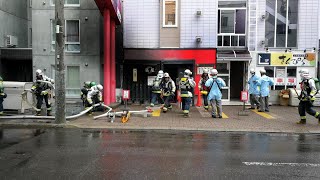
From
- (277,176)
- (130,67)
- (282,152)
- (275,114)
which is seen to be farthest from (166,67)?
(277,176)

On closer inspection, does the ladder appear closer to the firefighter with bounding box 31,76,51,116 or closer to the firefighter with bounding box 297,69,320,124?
the firefighter with bounding box 297,69,320,124

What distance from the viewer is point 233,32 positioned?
62.3 ft

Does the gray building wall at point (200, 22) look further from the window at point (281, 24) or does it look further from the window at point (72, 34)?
the window at point (72, 34)

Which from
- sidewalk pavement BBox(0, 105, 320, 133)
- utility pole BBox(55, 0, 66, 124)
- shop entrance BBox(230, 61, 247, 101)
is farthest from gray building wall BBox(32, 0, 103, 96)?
utility pole BBox(55, 0, 66, 124)

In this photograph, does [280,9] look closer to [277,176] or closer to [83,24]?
[83,24]

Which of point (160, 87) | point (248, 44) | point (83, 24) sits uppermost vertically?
point (83, 24)

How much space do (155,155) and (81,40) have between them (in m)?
13.5

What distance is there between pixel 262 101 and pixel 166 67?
217 inches

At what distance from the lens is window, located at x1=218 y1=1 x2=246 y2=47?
61.9 feet

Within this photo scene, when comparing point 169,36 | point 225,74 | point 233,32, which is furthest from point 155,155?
point 233,32

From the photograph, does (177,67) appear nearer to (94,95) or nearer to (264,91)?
(264,91)

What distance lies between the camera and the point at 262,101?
51.2 ft

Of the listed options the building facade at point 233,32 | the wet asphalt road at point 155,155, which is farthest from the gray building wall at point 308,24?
the wet asphalt road at point 155,155

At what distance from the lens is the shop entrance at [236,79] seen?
19.9m
